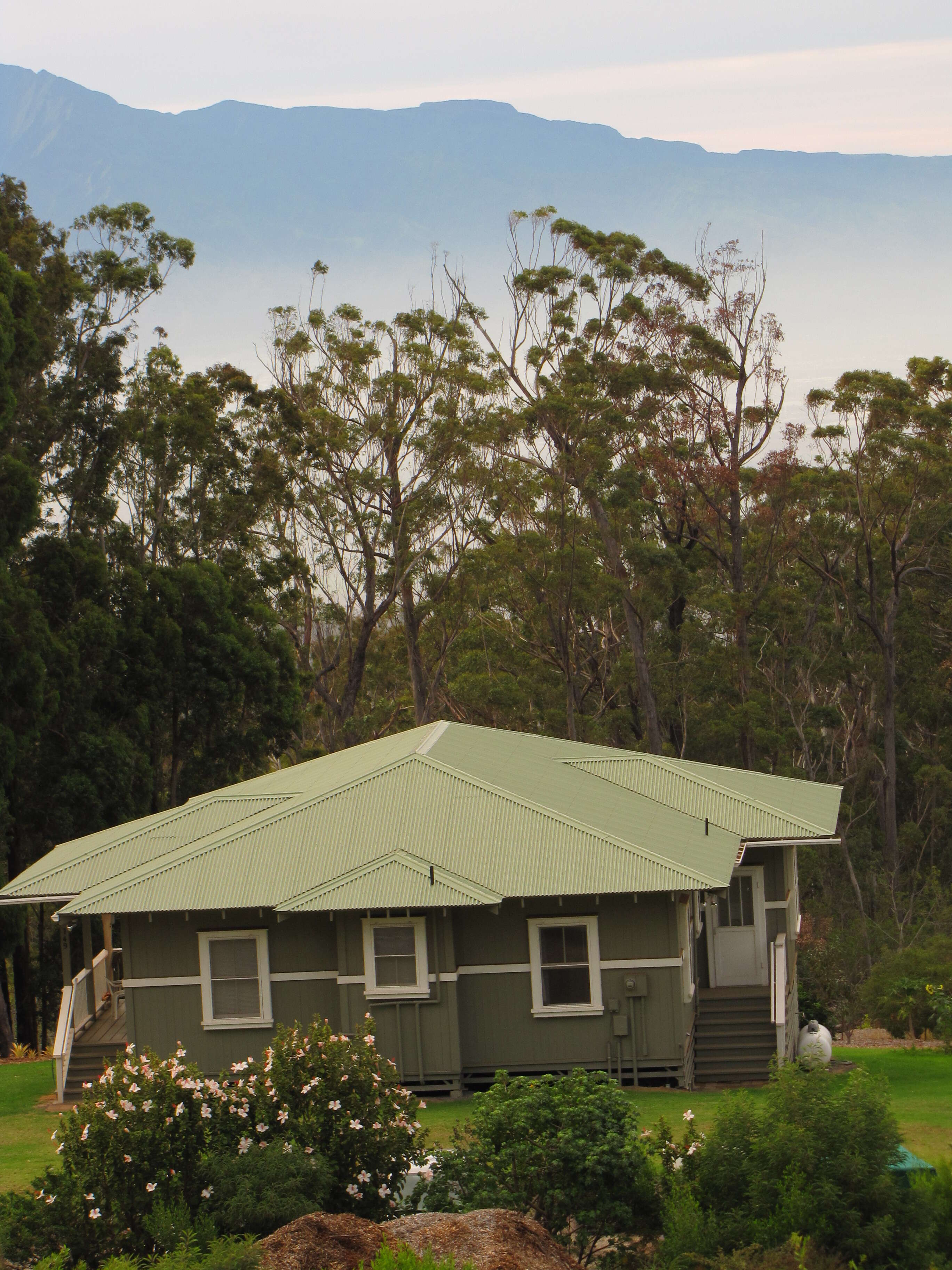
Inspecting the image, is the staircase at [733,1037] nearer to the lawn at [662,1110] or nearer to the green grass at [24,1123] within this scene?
the lawn at [662,1110]

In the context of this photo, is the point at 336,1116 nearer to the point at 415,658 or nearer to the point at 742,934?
the point at 742,934

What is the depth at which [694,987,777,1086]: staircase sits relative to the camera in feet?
59.8

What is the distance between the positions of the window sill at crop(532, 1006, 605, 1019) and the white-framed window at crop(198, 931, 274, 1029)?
3.34 m

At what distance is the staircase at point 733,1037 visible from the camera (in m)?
18.2

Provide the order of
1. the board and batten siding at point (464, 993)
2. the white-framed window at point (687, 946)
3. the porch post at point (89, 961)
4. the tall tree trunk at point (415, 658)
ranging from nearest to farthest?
the board and batten siding at point (464, 993), the white-framed window at point (687, 946), the porch post at point (89, 961), the tall tree trunk at point (415, 658)

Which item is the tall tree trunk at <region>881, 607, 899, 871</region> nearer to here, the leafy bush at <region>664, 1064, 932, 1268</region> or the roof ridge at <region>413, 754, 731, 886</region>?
the roof ridge at <region>413, 754, 731, 886</region>

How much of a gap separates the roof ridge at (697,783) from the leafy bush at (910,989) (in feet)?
23.0

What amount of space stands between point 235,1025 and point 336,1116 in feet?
22.8

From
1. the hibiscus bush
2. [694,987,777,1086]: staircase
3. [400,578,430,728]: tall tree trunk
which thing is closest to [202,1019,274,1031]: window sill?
[694,987,777,1086]: staircase

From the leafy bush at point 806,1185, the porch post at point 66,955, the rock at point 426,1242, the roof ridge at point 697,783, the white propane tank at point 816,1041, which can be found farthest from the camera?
the roof ridge at point 697,783

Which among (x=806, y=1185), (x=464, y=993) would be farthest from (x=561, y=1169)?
(x=464, y=993)

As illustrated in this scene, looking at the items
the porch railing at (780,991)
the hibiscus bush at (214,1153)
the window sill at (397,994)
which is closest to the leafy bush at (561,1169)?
the hibiscus bush at (214,1153)

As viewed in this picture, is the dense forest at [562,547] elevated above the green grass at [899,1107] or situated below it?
above

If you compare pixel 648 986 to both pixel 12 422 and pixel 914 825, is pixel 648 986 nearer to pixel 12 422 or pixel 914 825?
pixel 12 422
